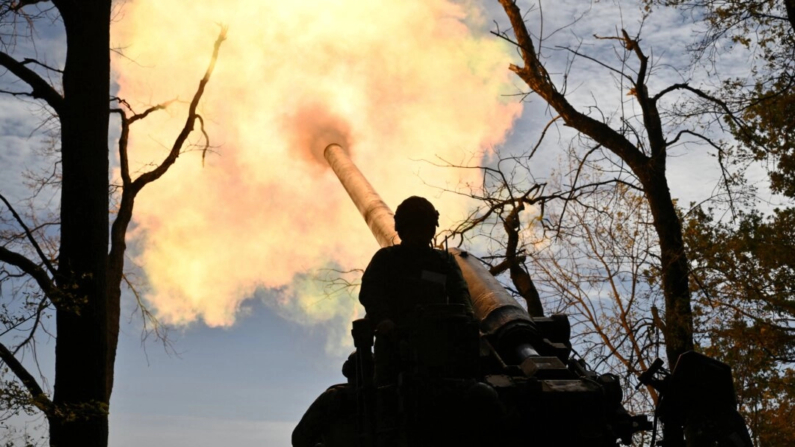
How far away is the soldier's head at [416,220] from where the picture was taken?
267 inches

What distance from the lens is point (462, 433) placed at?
5.53 meters

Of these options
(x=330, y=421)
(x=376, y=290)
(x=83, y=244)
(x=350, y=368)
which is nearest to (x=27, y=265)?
(x=83, y=244)

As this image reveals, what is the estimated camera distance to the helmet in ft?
22.2

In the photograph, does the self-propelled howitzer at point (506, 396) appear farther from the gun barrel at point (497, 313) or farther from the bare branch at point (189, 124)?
the bare branch at point (189, 124)

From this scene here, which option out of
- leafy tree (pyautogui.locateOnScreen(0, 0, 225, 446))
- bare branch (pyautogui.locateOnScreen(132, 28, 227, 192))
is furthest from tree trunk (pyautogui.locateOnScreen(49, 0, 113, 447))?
bare branch (pyautogui.locateOnScreen(132, 28, 227, 192))

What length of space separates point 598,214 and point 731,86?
363cm

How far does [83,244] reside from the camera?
8453 millimetres

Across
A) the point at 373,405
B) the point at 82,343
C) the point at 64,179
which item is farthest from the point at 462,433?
the point at 64,179

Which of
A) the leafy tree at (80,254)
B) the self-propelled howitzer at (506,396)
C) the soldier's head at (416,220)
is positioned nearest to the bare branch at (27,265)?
the leafy tree at (80,254)

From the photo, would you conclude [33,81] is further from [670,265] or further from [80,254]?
[670,265]

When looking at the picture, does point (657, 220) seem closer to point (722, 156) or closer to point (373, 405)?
point (722, 156)

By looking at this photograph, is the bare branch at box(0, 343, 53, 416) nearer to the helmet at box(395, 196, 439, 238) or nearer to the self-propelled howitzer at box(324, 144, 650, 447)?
the helmet at box(395, 196, 439, 238)

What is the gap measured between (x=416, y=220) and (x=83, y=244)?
3.76 m

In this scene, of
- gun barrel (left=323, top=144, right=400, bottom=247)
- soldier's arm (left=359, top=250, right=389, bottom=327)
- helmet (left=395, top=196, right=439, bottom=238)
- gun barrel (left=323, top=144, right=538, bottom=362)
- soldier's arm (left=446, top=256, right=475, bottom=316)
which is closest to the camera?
soldier's arm (left=359, top=250, right=389, bottom=327)
